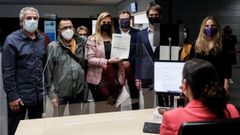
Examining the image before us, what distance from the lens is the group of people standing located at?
2.76 meters

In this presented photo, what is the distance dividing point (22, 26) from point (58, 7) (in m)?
10.6

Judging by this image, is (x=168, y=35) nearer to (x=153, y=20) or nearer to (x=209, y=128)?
(x=153, y=20)

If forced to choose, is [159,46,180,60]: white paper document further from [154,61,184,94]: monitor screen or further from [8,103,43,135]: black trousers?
[8,103,43,135]: black trousers

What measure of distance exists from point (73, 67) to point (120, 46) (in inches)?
18.4

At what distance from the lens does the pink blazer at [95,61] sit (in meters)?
2.87

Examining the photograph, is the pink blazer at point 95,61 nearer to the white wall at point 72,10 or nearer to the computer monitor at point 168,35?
the computer monitor at point 168,35

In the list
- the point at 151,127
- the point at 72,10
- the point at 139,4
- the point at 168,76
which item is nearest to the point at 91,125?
the point at 151,127

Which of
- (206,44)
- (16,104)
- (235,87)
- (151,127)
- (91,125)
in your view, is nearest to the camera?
(151,127)

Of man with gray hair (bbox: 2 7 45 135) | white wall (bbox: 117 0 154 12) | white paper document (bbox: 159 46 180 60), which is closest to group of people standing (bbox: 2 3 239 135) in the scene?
man with gray hair (bbox: 2 7 45 135)

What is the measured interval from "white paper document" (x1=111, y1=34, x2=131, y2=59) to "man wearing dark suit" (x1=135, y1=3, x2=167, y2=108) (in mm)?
231

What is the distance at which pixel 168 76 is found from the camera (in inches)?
86.7

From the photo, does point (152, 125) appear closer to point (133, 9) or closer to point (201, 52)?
point (201, 52)

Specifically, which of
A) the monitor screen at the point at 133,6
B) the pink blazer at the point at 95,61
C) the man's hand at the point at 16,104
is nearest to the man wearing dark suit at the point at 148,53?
the pink blazer at the point at 95,61

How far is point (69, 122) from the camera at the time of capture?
7.32 feet
